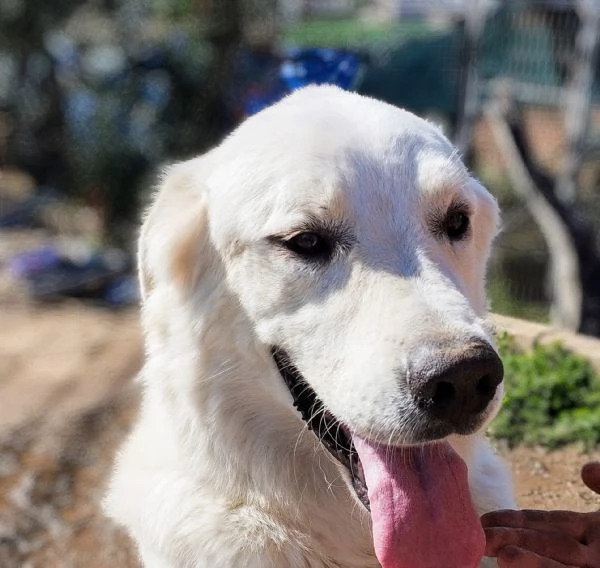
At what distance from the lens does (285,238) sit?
2.24 meters

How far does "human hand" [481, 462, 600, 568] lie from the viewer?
202 centimetres

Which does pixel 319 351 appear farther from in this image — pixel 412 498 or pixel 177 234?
pixel 177 234

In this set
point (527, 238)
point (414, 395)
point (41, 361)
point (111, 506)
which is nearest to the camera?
point (414, 395)

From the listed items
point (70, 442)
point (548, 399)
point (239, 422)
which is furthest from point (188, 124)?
point (239, 422)

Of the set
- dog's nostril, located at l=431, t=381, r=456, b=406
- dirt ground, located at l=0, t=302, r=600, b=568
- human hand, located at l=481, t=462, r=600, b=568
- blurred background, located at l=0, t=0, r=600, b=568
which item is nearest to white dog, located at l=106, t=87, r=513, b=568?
dog's nostril, located at l=431, t=381, r=456, b=406

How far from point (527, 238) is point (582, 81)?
1.82 m

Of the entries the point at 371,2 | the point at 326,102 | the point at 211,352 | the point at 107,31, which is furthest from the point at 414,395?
the point at 371,2

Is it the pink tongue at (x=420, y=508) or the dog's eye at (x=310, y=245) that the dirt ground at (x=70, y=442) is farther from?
the dog's eye at (x=310, y=245)

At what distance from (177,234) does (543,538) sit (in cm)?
140

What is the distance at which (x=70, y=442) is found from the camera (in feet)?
16.1

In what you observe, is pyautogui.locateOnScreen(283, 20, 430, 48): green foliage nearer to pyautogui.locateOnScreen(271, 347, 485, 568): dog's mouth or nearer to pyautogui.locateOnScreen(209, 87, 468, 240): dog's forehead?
pyautogui.locateOnScreen(209, 87, 468, 240): dog's forehead

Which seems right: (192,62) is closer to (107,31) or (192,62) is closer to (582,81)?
(107,31)

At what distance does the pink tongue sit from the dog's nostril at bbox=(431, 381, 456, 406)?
0.28 m

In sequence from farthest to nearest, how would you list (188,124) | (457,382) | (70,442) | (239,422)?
1. (188,124)
2. (70,442)
3. (239,422)
4. (457,382)
